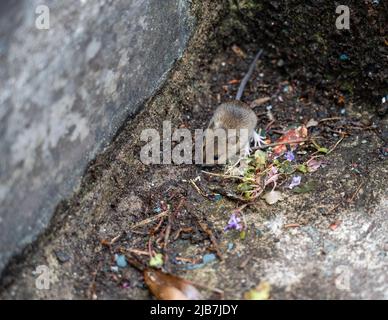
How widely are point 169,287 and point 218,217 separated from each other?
638 mm

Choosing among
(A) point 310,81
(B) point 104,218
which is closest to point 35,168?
(B) point 104,218

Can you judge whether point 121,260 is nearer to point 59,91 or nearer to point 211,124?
point 59,91

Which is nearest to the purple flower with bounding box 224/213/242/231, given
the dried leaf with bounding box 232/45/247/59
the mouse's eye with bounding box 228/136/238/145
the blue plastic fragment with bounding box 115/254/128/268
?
the blue plastic fragment with bounding box 115/254/128/268

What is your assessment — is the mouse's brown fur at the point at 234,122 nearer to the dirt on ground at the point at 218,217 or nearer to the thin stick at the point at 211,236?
the dirt on ground at the point at 218,217

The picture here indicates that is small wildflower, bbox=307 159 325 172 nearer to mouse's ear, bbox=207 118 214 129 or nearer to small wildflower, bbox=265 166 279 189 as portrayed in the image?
small wildflower, bbox=265 166 279 189

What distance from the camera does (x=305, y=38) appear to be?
4.31 meters

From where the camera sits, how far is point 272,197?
3664 millimetres

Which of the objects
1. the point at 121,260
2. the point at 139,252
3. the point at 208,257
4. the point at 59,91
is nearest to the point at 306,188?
the point at 208,257

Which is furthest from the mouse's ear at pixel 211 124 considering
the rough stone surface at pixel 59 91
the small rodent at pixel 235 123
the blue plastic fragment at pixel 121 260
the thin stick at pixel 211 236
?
the blue plastic fragment at pixel 121 260

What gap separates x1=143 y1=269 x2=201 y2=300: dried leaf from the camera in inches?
121

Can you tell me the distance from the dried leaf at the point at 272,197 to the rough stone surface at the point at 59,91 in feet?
3.20

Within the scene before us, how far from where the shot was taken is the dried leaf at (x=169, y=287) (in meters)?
3.06

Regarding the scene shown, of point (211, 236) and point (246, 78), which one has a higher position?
point (246, 78)

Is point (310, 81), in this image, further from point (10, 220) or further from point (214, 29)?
point (10, 220)
